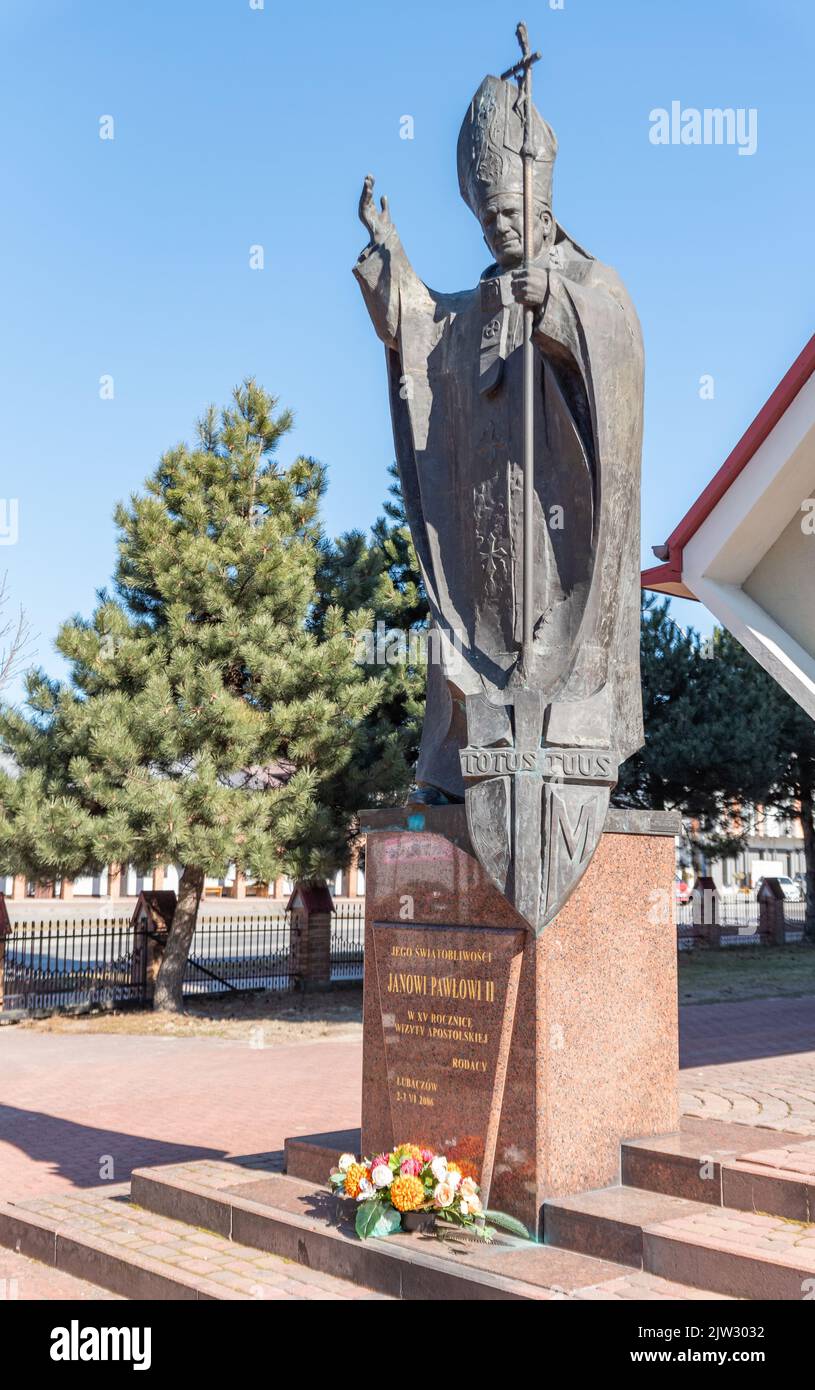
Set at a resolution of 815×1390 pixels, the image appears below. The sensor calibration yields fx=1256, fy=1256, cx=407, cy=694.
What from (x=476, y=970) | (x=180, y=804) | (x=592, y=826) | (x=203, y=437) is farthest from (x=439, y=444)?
(x=203, y=437)

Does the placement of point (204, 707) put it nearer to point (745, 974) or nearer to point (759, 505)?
point (759, 505)

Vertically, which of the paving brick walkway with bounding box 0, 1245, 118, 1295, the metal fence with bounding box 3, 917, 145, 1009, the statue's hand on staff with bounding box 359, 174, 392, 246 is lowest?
the metal fence with bounding box 3, 917, 145, 1009

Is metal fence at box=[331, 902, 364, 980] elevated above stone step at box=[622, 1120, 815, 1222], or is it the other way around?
stone step at box=[622, 1120, 815, 1222]

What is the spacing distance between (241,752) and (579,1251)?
11.8 metres

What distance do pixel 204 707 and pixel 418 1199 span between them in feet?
38.1

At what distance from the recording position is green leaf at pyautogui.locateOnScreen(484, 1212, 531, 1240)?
4789 millimetres

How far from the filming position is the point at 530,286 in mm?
5395

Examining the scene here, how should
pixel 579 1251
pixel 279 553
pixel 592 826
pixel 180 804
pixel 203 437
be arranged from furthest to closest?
pixel 203 437
pixel 279 553
pixel 180 804
pixel 592 826
pixel 579 1251

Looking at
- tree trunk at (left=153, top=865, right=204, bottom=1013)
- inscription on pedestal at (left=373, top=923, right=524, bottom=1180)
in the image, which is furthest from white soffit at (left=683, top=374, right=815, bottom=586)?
tree trunk at (left=153, top=865, right=204, bottom=1013)

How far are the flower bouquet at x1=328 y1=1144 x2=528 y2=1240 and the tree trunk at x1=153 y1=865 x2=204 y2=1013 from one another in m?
13.0

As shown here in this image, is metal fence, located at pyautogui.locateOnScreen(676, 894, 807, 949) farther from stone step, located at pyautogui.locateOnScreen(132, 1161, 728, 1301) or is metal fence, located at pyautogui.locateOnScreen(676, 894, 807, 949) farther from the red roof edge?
stone step, located at pyautogui.locateOnScreen(132, 1161, 728, 1301)
